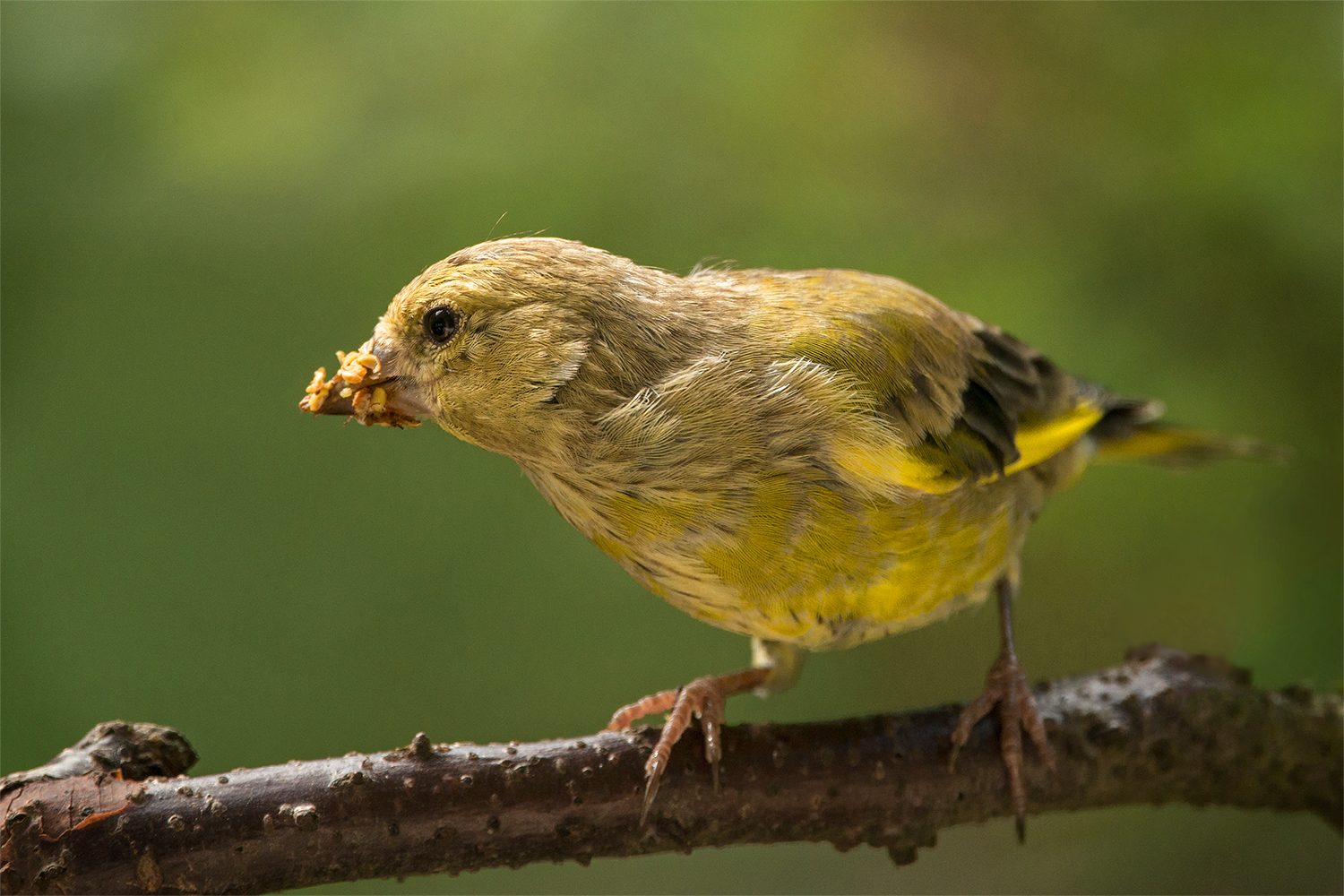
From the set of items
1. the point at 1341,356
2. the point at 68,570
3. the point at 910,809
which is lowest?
the point at 910,809

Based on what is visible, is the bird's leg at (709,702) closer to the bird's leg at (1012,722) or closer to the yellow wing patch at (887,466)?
the bird's leg at (1012,722)

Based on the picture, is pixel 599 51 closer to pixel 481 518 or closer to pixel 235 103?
pixel 235 103

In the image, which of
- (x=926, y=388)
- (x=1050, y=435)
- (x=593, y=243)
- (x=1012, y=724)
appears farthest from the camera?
(x=593, y=243)

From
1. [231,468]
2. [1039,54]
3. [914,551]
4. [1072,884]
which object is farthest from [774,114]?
[1072,884]

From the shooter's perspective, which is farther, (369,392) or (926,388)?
(926,388)

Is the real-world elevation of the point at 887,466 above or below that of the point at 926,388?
below

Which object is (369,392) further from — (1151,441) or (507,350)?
(1151,441)

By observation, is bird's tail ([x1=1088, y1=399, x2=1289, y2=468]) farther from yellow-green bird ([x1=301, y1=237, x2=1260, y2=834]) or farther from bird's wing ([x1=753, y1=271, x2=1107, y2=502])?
yellow-green bird ([x1=301, y1=237, x2=1260, y2=834])

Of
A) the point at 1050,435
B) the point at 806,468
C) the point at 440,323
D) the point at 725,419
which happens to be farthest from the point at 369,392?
the point at 1050,435
